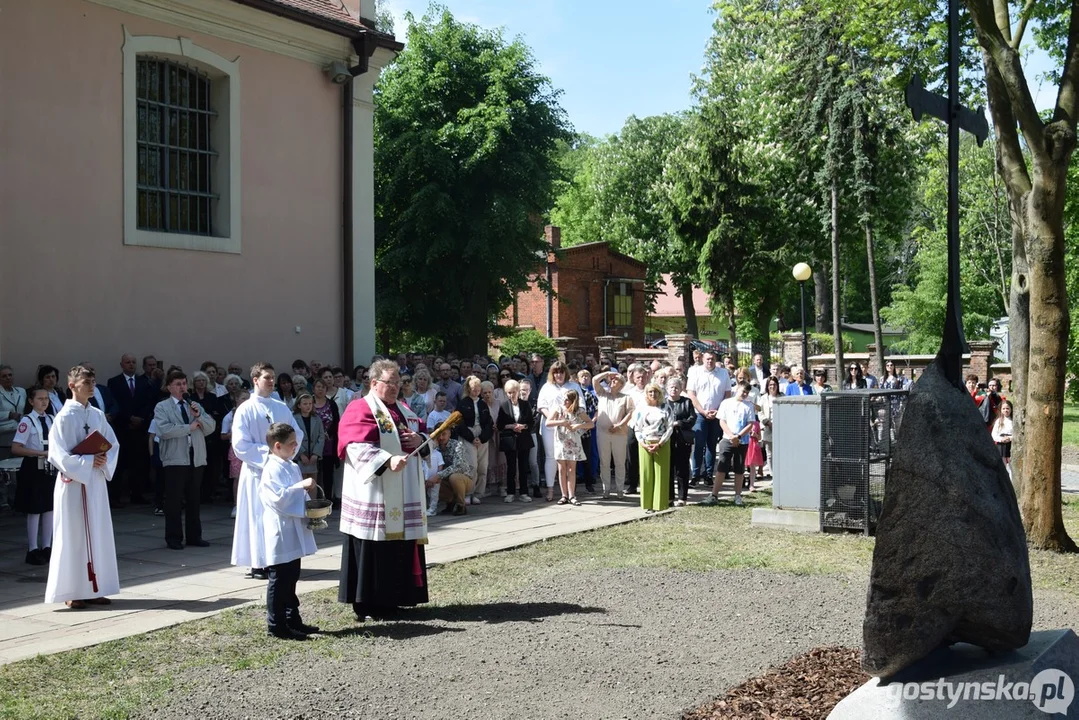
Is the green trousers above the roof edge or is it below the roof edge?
below

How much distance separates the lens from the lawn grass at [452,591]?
6496mm

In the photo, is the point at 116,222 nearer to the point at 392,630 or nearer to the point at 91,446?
the point at 91,446

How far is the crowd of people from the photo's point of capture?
33.8ft

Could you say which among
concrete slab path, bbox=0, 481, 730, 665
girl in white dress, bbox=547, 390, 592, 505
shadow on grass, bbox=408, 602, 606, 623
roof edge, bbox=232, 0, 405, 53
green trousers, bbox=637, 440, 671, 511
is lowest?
shadow on grass, bbox=408, 602, 606, 623

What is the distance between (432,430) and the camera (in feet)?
44.9

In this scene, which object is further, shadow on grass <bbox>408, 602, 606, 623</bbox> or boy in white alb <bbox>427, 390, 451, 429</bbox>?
boy in white alb <bbox>427, 390, 451, 429</bbox>

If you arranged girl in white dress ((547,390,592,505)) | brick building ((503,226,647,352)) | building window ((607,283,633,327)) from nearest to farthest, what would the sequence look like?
girl in white dress ((547,390,592,505)) → brick building ((503,226,647,352)) → building window ((607,283,633,327))

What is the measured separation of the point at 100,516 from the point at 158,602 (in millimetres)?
846

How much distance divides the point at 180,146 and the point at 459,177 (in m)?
10.1

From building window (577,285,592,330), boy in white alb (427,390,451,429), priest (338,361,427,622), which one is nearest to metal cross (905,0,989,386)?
priest (338,361,427,622)

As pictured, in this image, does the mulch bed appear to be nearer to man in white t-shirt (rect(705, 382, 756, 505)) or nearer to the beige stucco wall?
man in white t-shirt (rect(705, 382, 756, 505))

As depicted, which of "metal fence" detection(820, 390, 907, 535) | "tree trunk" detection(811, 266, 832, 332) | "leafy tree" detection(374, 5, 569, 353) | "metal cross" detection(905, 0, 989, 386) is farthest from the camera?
"tree trunk" detection(811, 266, 832, 332)

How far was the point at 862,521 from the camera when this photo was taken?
12.2 meters

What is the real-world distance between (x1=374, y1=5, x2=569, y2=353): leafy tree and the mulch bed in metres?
19.0
